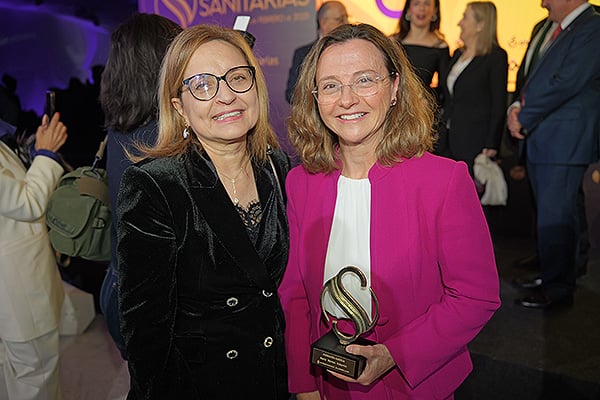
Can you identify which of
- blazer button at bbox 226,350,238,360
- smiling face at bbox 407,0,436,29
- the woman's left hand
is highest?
smiling face at bbox 407,0,436,29

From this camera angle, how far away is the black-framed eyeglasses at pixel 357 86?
1.57m

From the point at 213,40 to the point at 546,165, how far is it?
2.92 meters

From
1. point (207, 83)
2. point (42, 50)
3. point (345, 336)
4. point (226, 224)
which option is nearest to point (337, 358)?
point (345, 336)

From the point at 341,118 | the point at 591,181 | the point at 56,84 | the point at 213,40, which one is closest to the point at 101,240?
the point at 213,40

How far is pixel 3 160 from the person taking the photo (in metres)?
2.47

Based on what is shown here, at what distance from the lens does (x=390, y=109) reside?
5.46 ft

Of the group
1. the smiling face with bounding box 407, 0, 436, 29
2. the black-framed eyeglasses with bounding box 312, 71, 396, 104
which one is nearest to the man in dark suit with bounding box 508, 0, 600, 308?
the smiling face with bounding box 407, 0, 436, 29

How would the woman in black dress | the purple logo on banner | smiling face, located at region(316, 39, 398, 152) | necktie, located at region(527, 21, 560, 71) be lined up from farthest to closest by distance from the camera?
the purple logo on banner, the woman in black dress, necktie, located at region(527, 21, 560, 71), smiling face, located at region(316, 39, 398, 152)

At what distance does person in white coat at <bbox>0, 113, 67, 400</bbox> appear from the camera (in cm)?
245

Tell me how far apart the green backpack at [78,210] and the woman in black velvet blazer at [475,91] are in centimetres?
263

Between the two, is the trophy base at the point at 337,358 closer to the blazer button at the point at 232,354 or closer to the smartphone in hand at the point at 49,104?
the blazer button at the point at 232,354

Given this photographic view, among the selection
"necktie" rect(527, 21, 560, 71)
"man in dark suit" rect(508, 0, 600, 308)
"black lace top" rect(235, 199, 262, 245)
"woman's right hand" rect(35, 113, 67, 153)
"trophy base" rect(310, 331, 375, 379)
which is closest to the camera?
"trophy base" rect(310, 331, 375, 379)

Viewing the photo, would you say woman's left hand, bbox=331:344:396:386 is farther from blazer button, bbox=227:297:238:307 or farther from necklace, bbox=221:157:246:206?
necklace, bbox=221:157:246:206

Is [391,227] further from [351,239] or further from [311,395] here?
[311,395]
